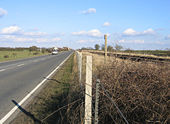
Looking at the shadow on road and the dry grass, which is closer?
the dry grass

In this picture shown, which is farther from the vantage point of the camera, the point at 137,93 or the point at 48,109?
the point at 48,109

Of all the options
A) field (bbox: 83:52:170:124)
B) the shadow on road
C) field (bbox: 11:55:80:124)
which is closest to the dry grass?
field (bbox: 83:52:170:124)

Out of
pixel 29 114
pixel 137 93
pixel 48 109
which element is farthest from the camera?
pixel 48 109

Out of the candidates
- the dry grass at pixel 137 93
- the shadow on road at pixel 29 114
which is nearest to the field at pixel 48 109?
the shadow on road at pixel 29 114

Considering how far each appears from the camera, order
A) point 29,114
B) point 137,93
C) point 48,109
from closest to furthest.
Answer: point 137,93 → point 29,114 → point 48,109

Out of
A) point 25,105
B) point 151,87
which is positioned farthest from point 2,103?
point 151,87

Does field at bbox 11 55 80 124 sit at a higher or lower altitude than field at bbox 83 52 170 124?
lower

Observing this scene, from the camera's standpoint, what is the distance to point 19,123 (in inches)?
179

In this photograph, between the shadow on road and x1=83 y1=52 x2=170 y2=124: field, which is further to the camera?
the shadow on road

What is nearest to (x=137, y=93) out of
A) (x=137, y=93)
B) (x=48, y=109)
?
(x=137, y=93)

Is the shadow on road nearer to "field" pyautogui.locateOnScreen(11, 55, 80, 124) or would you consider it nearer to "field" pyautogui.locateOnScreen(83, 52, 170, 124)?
"field" pyautogui.locateOnScreen(11, 55, 80, 124)

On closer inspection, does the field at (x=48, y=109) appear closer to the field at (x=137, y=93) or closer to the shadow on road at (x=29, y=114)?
the shadow on road at (x=29, y=114)

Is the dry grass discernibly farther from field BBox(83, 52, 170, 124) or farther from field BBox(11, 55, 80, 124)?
field BBox(11, 55, 80, 124)

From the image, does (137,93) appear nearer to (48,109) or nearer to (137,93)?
(137,93)
